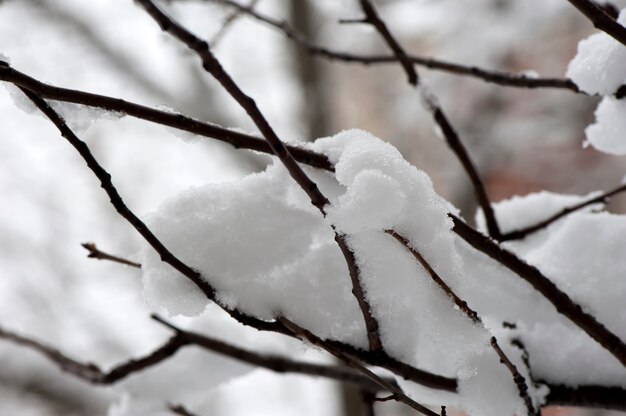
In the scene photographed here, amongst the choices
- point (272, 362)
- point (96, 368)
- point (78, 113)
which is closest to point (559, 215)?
point (272, 362)

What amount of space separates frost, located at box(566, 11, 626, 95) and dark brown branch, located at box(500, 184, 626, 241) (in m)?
0.18

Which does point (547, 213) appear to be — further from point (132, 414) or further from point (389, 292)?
point (132, 414)

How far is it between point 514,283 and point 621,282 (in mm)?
118

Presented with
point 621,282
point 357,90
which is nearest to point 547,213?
point 621,282

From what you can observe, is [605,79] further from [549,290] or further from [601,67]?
[549,290]

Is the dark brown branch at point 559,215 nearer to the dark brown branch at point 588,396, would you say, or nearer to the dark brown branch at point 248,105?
the dark brown branch at point 588,396

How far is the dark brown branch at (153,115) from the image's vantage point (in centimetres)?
43

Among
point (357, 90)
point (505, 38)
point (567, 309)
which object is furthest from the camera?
point (357, 90)

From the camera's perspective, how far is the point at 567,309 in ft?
1.76

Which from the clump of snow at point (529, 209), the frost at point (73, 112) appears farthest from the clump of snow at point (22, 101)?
the clump of snow at point (529, 209)

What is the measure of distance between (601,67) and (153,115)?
435 mm

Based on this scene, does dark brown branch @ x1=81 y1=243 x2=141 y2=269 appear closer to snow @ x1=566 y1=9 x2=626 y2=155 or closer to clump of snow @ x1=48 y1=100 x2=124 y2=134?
clump of snow @ x1=48 y1=100 x2=124 y2=134

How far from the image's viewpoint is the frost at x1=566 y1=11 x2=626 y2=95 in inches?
21.9

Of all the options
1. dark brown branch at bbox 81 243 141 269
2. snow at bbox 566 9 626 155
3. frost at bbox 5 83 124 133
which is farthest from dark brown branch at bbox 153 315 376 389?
snow at bbox 566 9 626 155
